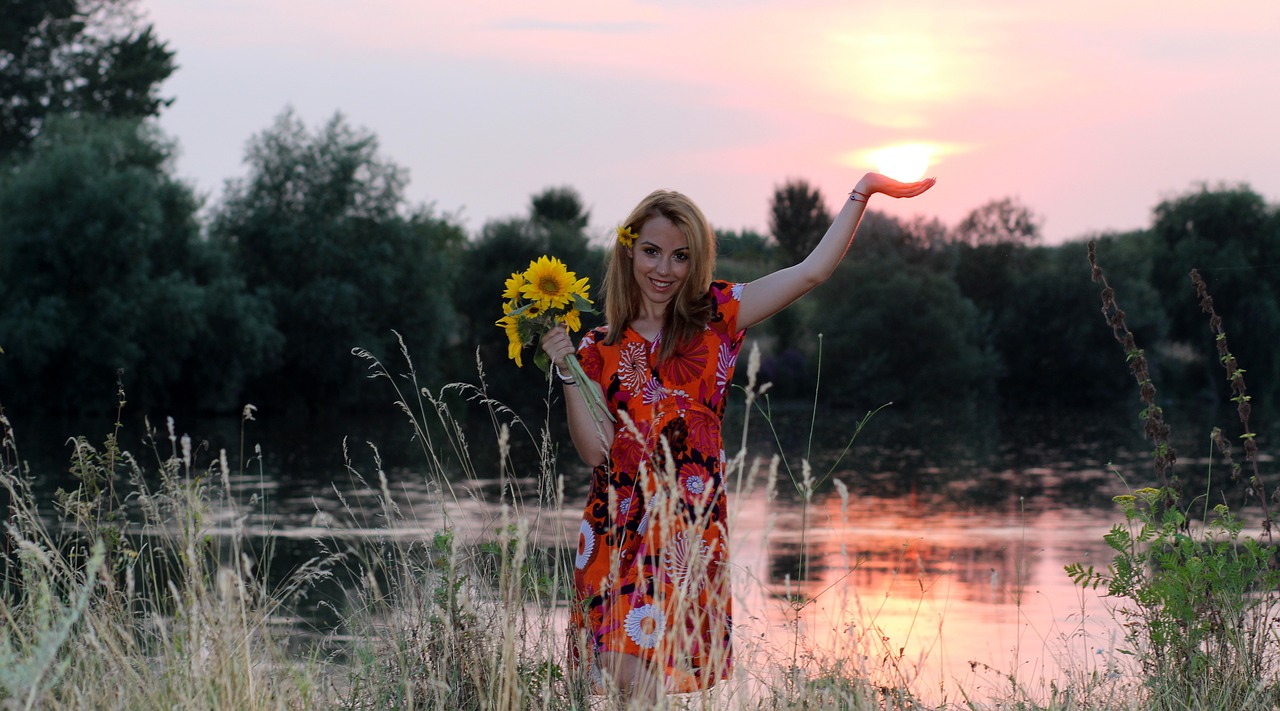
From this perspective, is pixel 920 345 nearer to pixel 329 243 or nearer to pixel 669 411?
pixel 329 243

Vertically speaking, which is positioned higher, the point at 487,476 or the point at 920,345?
the point at 920,345

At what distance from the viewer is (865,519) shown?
52.4 ft

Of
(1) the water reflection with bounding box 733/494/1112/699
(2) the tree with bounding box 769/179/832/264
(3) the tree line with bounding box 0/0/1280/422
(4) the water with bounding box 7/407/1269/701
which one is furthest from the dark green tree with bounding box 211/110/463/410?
(2) the tree with bounding box 769/179/832/264

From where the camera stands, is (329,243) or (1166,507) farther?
(329,243)

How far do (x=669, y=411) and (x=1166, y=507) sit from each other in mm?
1481

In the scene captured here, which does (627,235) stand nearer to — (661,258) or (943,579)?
(661,258)

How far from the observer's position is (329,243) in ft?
130

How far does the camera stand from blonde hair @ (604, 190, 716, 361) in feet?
12.7

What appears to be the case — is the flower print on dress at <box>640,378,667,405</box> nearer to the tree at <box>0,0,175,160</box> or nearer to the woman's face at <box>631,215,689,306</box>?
the woman's face at <box>631,215,689,306</box>

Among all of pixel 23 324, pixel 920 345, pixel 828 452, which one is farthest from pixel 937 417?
pixel 23 324

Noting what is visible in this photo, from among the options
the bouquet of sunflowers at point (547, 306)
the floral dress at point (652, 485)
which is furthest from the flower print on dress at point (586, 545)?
the bouquet of sunflowers at point (547, 306)

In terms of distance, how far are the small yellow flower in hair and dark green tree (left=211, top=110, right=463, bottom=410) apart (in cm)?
3546

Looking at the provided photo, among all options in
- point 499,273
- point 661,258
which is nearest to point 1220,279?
point 499,273

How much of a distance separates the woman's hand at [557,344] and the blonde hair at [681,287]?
1.06ft
